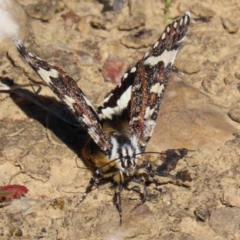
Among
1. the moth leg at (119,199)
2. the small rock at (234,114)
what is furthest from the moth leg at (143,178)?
the small rock at (234,114)

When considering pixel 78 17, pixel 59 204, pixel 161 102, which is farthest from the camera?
pixel 78 17

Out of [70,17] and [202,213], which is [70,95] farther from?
[70,17]

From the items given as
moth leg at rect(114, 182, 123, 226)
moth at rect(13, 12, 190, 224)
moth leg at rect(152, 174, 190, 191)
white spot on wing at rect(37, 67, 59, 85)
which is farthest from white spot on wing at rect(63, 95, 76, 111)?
moth leg at rect(152, 174, 190, 191)

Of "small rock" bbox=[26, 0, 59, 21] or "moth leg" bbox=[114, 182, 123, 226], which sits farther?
"small rock" bbox=[26, 0, 59, 21]

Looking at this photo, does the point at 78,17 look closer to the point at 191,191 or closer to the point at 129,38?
the point at 129,38

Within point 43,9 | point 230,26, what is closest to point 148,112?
point 230,26

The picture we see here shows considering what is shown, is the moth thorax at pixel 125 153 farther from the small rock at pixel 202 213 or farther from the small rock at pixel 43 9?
the small rock at pixel 43 9

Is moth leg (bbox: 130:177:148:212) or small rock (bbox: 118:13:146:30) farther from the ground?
small rock (bbox: 118:13:146:30)

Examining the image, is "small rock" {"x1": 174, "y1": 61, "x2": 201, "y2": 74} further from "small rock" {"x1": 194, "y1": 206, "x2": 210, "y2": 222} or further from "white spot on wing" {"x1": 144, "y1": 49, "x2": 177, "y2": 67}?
"small rock" {"x1": 194, "y1": 206, "x2": 210, "y2": 222}

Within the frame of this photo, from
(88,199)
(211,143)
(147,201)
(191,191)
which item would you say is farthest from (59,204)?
(211,143)
